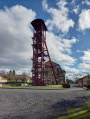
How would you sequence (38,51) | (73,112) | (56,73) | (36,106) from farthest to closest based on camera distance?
(56,73), (38,51), (36,106), (73,112)

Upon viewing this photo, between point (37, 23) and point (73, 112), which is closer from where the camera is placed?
point (73, 112)

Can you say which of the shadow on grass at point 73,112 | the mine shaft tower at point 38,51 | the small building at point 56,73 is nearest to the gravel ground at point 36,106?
the shadow on grass at point 73,112

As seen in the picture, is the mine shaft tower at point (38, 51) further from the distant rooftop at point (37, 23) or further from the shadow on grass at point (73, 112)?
the shadow on grass at point (73, 112)

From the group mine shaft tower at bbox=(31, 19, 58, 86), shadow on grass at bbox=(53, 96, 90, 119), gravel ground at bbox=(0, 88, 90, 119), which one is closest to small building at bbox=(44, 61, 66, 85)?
mine shaft tower at bbox=(31, 19, 58, 86)

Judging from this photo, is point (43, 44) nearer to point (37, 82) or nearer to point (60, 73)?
point (37, 82)

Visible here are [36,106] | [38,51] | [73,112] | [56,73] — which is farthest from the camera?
[56,73]

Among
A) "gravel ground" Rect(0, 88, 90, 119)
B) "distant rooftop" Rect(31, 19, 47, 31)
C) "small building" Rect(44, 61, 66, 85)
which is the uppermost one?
"distant rooftop" Rect(31, 19, 47, 31)

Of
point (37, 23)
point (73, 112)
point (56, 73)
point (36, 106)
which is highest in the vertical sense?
point (37, 23)

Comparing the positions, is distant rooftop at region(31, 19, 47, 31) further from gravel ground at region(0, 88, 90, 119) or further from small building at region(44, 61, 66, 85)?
gravel ground at region(0, 88, 90, 119)

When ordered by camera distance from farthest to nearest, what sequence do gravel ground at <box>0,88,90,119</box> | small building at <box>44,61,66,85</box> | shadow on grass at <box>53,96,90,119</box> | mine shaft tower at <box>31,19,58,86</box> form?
small building at <box>44,61,66,85</box> → mine shaft tower at <box>31,19,58,86</box> → gravel ground at <box>0,88,90,119</box> → shadow on grass at <box>53,96,90,119</box>

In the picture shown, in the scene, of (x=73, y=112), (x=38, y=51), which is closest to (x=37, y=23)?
(x=38, y=51)

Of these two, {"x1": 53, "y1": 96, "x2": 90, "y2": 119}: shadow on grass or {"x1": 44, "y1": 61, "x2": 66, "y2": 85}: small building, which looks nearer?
{"x1": 53, "y1": 96, "x2": 90, "y2": 119}: shadow on grass

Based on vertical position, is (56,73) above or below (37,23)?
below

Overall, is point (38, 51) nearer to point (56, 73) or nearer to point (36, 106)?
point (56, 73)
